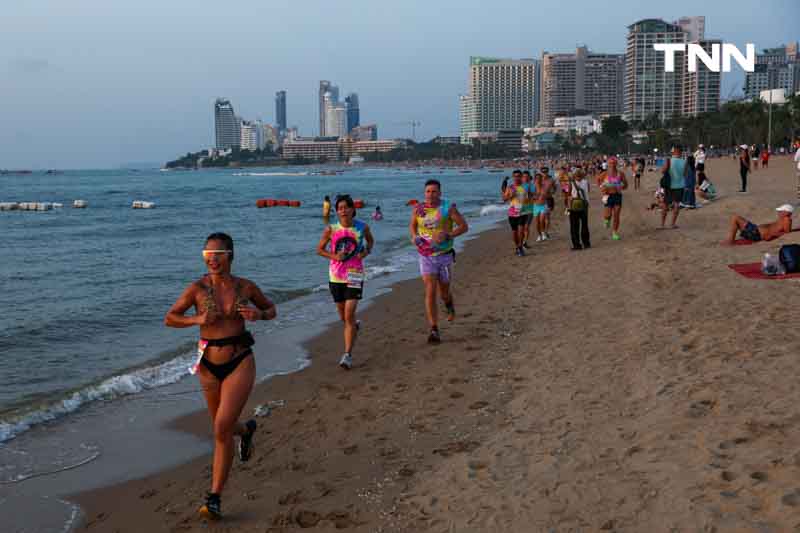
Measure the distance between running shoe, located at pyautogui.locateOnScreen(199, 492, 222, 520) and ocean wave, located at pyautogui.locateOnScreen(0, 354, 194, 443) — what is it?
2963mm

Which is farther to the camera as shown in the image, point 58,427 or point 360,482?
point 58,427

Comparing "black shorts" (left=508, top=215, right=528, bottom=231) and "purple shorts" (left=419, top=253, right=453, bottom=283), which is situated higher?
"black shorts" (left=508, top=215, right=528, bottom=231)

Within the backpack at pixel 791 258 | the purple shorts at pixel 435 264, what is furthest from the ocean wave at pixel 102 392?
the backpack at pixel 791 258

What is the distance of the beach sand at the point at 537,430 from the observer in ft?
12.6

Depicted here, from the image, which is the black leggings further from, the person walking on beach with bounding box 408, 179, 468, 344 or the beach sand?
the person walking on beach with bounding box 408, 179, 468, 344

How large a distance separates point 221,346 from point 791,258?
773cm

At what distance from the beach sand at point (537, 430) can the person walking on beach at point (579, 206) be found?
4319 millimetres

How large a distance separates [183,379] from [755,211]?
15000mm

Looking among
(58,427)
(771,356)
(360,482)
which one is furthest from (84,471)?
(771,356)

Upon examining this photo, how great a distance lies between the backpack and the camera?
350 inches

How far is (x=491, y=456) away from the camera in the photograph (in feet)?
15.1

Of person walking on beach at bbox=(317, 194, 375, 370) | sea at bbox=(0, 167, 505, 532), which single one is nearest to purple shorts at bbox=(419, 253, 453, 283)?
person walking on beach at bbox=(317, 194, 375, 370)

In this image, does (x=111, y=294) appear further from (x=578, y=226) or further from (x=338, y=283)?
(x=578, y=226)

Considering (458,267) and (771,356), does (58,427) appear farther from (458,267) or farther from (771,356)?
(458,267)
